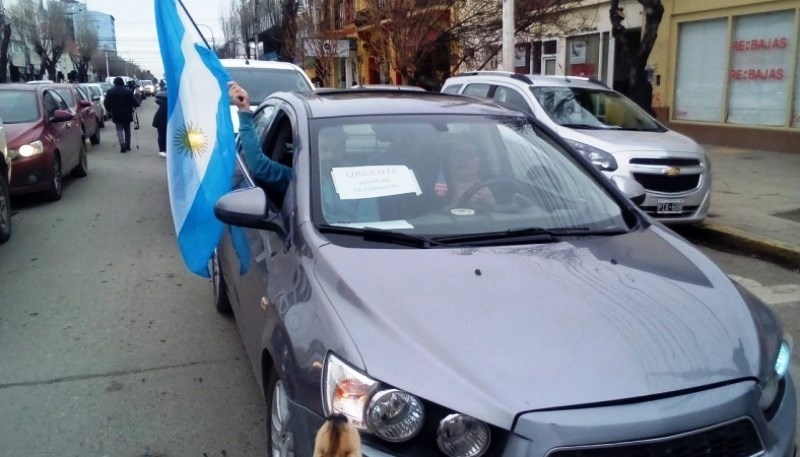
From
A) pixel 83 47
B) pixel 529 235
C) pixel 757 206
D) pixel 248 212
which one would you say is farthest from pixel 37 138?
pixel 83 47

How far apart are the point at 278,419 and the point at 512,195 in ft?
5.17

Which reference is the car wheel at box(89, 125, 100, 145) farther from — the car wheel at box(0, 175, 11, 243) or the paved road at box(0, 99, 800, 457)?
the car wheel at box(0, 175, 11, 243)

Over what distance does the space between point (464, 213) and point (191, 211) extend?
5.66ft

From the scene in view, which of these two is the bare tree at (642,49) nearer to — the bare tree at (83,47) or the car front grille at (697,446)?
the car front grille at (697,446)

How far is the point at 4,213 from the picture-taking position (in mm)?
8156

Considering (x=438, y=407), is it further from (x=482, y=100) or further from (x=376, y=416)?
(x=482, y=100)

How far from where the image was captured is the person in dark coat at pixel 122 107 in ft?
55.0

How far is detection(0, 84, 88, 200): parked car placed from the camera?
32.6 feet

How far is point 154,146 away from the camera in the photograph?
19.2 m

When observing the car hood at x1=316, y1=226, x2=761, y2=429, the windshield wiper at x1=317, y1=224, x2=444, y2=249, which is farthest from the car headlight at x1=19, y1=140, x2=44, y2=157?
the car hood at x1=316, y1=226, x2=761, y2=429

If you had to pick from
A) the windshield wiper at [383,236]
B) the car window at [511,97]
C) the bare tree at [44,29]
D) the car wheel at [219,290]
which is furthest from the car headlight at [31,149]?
the bare tree at [44,29]

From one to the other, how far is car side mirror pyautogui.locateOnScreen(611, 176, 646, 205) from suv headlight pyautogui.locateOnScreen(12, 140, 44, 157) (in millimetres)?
7608

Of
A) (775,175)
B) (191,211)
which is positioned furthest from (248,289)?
(775,175)

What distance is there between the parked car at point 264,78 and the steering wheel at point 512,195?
6.86 m
